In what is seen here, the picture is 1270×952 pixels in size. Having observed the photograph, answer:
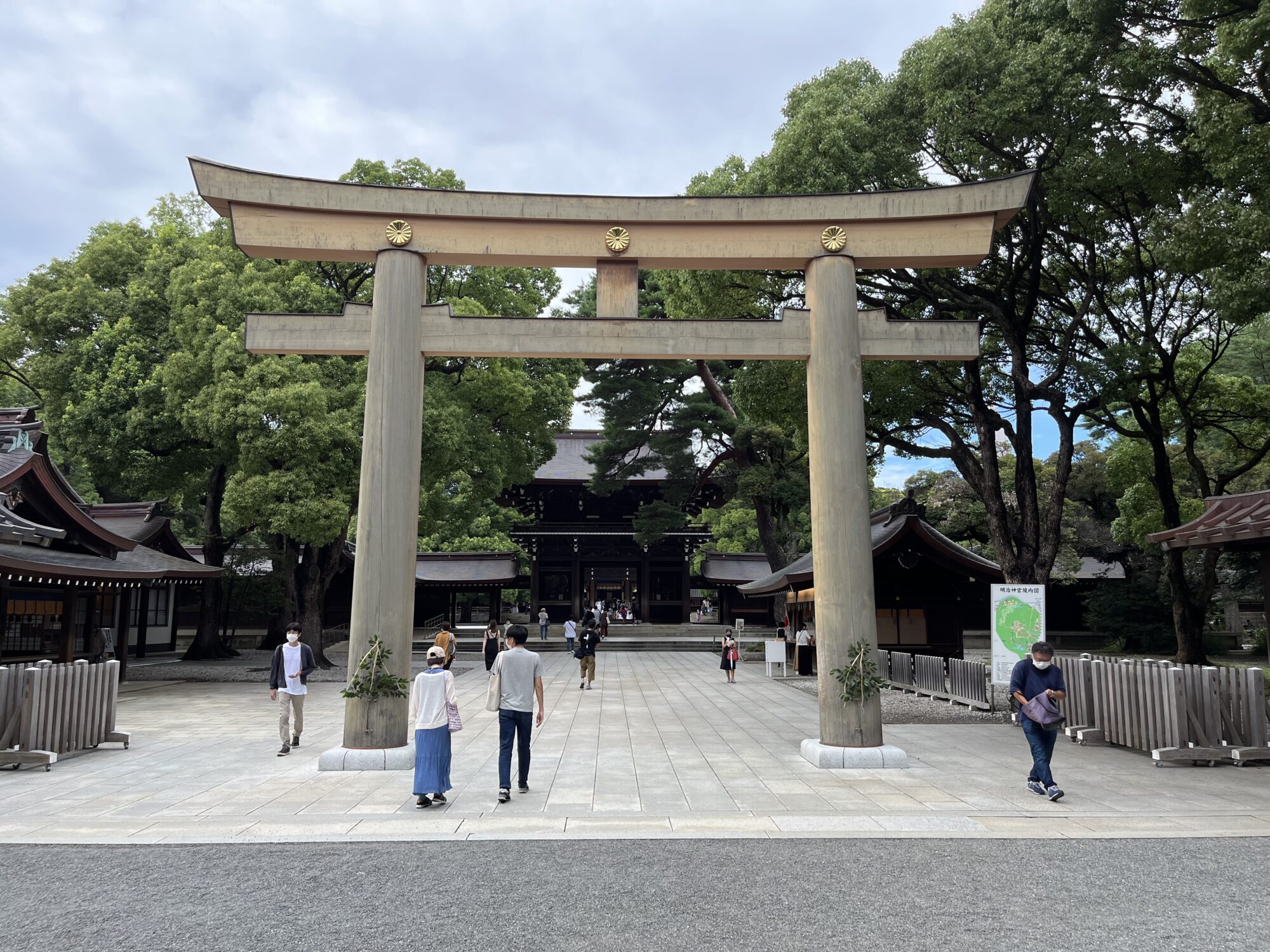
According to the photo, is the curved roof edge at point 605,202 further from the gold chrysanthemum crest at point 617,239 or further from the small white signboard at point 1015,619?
the small white signboard at point 1015,619

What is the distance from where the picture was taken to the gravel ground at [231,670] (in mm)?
21531

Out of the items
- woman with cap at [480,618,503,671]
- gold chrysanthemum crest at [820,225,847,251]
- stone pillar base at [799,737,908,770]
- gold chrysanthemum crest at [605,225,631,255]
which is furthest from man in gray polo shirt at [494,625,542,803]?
woman with cap at [480,618,503,671]

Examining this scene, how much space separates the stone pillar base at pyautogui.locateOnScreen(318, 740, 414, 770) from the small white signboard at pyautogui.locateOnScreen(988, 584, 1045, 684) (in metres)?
8.35

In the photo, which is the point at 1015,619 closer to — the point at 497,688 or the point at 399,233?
the point at 497,688

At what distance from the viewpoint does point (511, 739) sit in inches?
299

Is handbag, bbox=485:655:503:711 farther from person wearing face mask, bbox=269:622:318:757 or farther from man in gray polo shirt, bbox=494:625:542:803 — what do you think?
person wearing face mask, bbox=269:622:318:757

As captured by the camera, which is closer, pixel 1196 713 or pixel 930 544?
pixel 1196 713

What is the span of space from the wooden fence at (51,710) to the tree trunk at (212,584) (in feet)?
52.9

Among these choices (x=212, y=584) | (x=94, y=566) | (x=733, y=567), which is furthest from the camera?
(x=733, y=567)

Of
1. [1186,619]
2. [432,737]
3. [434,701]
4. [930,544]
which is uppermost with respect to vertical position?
[930,544]

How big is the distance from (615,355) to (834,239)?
10.1 feet

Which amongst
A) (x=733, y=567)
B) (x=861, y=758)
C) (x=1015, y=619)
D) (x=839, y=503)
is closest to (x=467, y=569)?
(x=733, y=567)

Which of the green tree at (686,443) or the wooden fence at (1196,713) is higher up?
the green tree at (686,443)

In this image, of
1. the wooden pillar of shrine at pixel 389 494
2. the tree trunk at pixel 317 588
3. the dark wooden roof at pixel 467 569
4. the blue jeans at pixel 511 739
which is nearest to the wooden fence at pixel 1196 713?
the blue jeans at pixel 511 739
